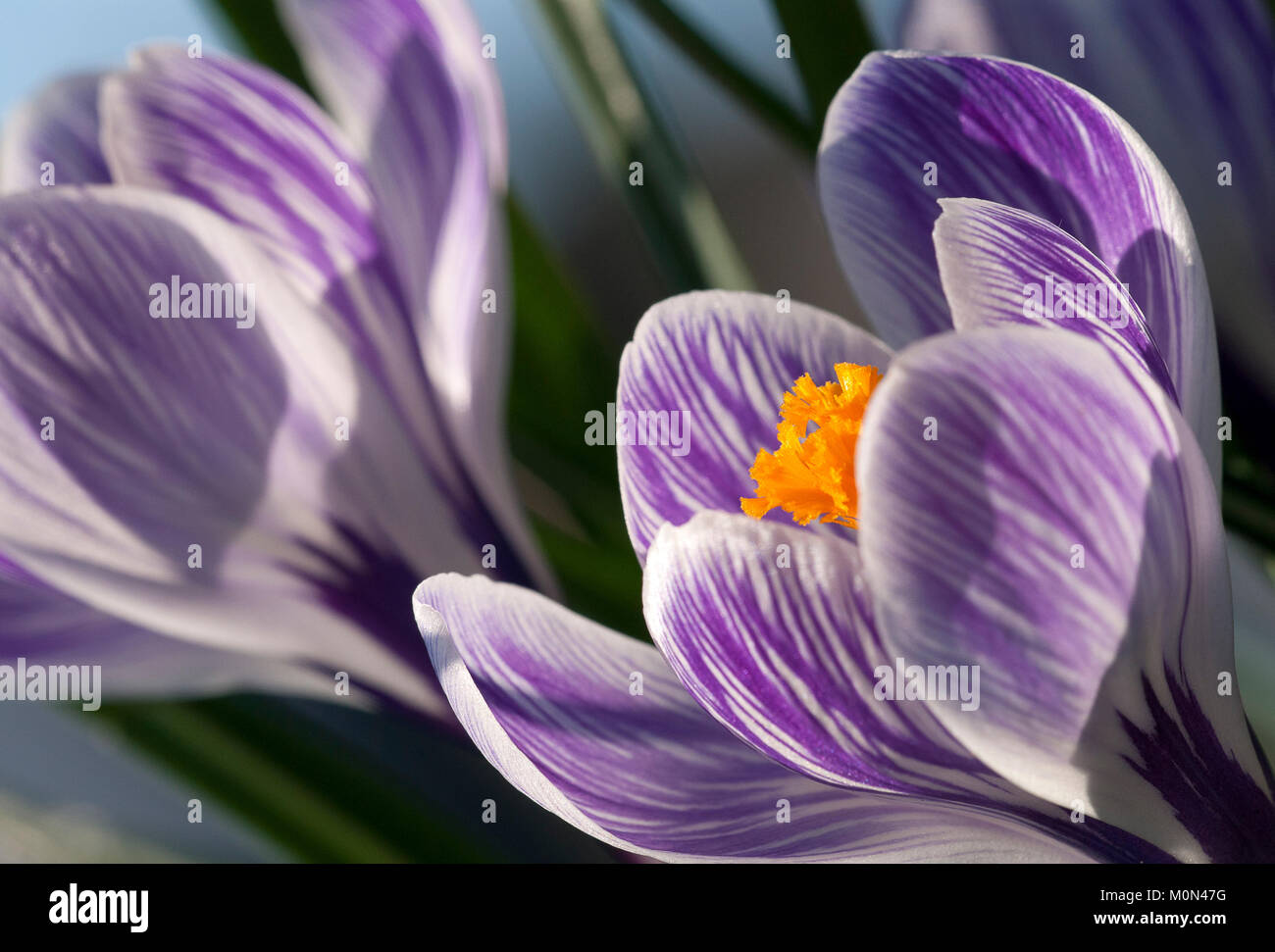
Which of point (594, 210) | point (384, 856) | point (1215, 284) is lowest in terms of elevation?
point (384, 856)

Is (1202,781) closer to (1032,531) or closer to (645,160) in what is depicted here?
(1032,531)

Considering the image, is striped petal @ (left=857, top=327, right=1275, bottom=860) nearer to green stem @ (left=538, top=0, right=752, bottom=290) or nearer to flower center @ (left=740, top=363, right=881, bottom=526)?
flower center @ (left=740, top=363, right=881, bottom=526)

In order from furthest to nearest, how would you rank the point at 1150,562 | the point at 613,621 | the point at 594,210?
the point at 594,210 < the point at 613,621 < the point at 1150,562

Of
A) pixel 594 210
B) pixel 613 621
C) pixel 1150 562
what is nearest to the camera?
pixel 1150 562

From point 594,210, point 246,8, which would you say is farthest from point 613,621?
point 594,210

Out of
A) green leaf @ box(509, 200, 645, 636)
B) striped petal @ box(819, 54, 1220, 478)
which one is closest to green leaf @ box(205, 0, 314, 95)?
green leaf @ box(509, 200, 645, 636)

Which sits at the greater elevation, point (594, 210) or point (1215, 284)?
point (594, 210)

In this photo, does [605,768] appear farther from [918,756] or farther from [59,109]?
[59,109]
